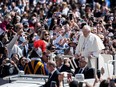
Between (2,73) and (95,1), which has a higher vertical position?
(95,1)

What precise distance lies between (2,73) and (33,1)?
578 inches

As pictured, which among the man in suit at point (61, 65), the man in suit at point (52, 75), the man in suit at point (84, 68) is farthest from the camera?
the man in suit at point (61, 65)

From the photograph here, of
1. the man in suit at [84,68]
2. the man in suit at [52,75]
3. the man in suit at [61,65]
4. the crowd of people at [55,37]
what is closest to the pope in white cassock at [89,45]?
the crowd of people at [55,37]

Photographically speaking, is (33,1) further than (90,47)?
Yes

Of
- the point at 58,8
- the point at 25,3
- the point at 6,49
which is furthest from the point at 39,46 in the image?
the point at 25,3

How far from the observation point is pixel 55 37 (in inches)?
733

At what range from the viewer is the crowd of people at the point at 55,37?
13288mm

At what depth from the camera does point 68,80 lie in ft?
35.9

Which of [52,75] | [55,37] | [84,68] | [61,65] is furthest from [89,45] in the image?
[55,37]

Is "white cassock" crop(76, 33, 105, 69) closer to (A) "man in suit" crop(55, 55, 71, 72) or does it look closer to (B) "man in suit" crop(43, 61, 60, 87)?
(A) "man in suit" crop(55, 55, 71, 72)

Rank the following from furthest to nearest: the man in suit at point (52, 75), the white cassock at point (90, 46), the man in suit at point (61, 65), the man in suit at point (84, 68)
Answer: the white cassock at point (90, 46)
the man in suit at point (61, 65)
the man in suit at point (84, 68)
the man in suit at point (52, 75)

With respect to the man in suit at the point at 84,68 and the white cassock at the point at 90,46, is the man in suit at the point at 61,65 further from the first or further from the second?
the white cassock at the point at 90,46

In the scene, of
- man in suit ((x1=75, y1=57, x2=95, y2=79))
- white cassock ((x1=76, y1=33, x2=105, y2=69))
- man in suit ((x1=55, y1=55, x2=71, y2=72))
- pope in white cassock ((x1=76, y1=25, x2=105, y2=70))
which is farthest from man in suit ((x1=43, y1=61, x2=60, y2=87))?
white cassock ((x1=76, y1=33, x2=105, y2=69))

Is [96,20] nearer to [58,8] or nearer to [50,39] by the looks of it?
[58,8]
